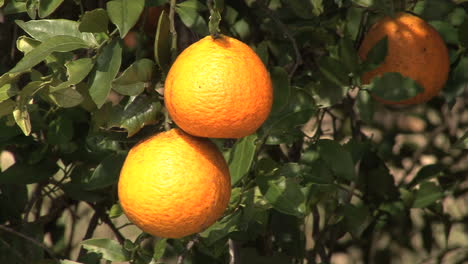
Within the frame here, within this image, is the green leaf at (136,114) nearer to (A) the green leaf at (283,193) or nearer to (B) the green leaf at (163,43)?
(B) the green leaf at (163,43)

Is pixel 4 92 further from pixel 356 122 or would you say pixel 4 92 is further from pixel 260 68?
pixel 356 122

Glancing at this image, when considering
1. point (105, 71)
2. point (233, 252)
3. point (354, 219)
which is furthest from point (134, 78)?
point (354, 219)

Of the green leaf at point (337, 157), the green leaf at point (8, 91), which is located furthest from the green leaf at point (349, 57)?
the green leaf at point (8, 91)

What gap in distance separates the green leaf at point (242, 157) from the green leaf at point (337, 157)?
0.21 metres

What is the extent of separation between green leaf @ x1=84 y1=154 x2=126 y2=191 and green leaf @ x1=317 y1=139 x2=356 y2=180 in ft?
1.18

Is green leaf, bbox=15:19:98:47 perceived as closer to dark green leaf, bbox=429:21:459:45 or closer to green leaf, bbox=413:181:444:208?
dark green leaf, bbox=429:21:459:45

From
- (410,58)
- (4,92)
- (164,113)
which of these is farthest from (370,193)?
(4,92)

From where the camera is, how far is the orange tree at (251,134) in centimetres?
105

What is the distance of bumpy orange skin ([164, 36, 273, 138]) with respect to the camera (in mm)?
957

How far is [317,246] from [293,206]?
0.54 meters

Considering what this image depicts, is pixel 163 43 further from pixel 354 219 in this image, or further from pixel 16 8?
pixel 354 219

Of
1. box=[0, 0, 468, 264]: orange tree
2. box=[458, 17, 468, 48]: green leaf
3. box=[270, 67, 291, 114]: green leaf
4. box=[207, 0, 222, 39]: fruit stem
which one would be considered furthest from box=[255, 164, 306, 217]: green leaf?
box=[458, 17, 468, 48]: green leaf

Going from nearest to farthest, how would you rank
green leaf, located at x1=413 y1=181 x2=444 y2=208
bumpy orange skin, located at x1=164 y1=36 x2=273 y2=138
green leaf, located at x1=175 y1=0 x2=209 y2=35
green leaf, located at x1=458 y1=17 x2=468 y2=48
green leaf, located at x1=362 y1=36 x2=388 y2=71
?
bumpy orange skin, located at x1=164 y1=36 x2=273 y2=138
green leaf, located at x1=175 y1=0 x2=209 y2=35
green leaf, located at x1=362 y1=36 x2=388 y2=71
green leaf, located at x1=458 y1=17 x2=468 y2=48
green leaf, located at x1=413 y1=181 x2=444 y2=208

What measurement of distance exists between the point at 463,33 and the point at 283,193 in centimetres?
48
